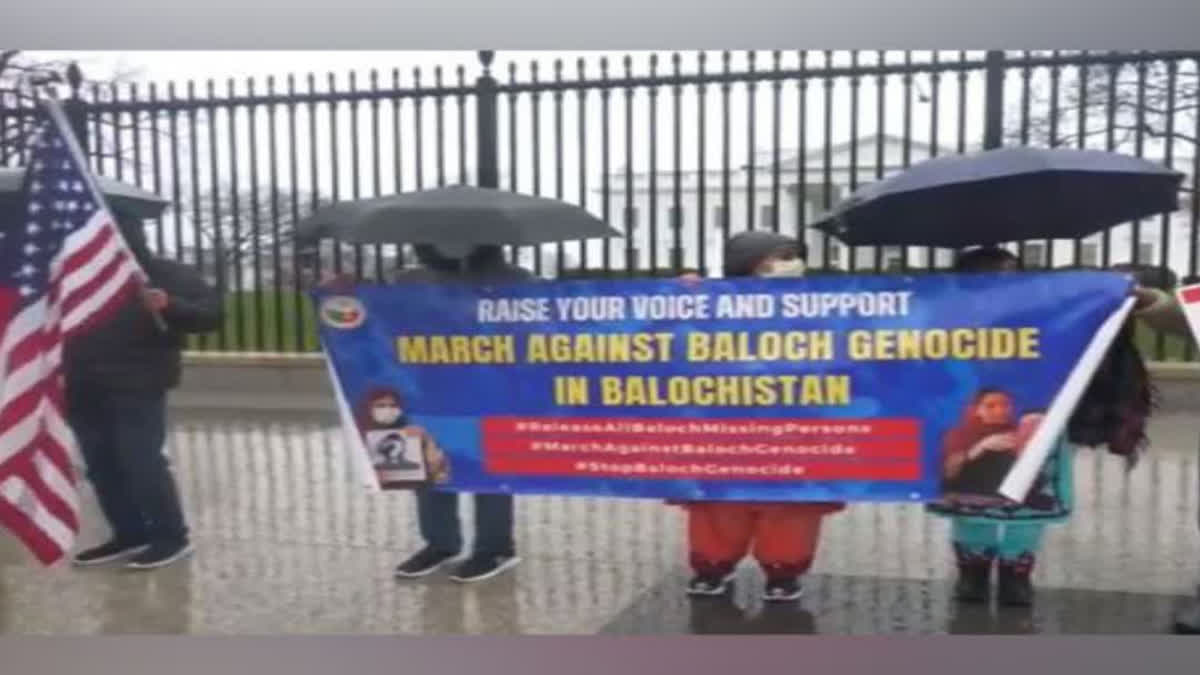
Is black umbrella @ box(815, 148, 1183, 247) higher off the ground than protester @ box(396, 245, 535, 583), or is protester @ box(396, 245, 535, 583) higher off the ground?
black umbrella @ box(815, 148, 1183, 247)

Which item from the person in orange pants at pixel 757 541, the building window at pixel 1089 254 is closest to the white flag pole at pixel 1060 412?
the building window at pixel 1089 254

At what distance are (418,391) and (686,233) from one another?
82cm

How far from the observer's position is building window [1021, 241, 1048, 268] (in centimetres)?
278

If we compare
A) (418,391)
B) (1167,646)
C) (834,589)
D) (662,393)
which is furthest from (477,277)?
(1167,646)

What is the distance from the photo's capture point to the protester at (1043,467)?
2.84 m

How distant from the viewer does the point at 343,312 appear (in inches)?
117

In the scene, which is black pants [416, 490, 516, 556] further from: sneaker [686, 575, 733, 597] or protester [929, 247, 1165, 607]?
protester [929, 247, 1165, 607]

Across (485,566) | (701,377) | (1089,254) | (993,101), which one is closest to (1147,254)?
(1089,254)

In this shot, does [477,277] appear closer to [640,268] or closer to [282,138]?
[640,268]

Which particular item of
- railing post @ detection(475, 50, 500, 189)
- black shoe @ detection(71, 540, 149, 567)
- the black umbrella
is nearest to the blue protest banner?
the black umbrella

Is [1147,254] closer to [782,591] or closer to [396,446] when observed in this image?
[782,591]

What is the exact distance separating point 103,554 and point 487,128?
156 centimetres

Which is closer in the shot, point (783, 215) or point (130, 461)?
point (783, 215)

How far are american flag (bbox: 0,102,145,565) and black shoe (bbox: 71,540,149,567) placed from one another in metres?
0.29
